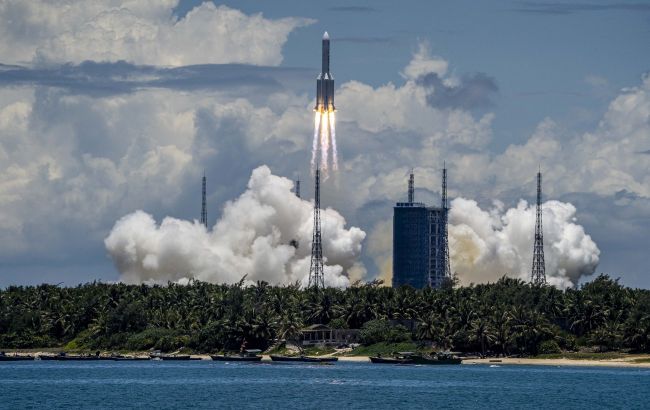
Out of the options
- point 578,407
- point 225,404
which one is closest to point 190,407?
point 225,404

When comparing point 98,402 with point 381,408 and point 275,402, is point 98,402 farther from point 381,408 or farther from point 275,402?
point 381,408

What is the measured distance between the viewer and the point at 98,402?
197750 millimetres

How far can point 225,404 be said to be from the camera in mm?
193500

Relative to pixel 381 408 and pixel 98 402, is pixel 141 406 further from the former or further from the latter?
pixel 381 408

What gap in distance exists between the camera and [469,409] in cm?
19138

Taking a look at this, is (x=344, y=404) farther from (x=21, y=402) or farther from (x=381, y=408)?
(x=21, y=402)

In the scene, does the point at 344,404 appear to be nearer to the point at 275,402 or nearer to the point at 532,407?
the point at 275,402

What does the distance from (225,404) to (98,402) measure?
16.7 m

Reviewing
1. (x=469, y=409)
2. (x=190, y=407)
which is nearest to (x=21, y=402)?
(x=190, y=407)

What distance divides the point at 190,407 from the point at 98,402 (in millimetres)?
13842

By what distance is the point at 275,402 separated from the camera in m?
196

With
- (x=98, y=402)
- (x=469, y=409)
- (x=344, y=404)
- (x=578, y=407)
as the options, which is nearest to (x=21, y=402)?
(x=98, y=402)

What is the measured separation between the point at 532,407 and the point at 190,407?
4196cm

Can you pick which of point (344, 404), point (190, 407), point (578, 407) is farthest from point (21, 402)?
point (578, 407)
